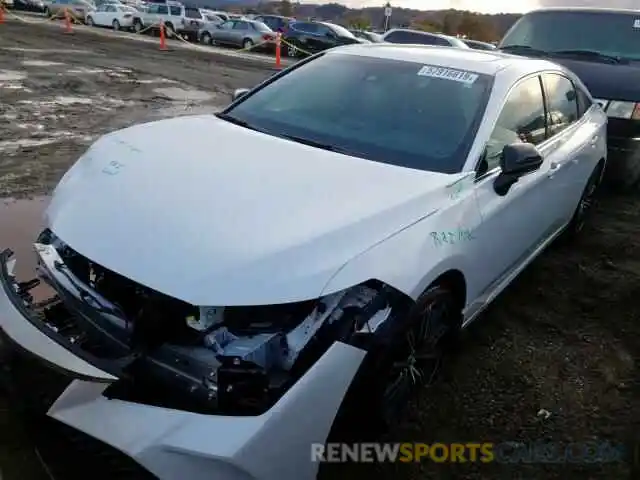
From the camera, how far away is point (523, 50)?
717 centimetres

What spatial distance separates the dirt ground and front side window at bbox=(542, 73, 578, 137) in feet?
3.85

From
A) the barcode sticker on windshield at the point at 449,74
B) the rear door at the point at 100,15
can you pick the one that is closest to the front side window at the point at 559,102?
the barcode sticker on windshield at the point at 449,74

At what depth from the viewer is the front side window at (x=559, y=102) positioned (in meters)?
4.20

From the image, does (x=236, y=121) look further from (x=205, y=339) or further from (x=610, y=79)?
(x=610, y=79)

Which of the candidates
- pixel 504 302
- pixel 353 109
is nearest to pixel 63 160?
pixel 353 109

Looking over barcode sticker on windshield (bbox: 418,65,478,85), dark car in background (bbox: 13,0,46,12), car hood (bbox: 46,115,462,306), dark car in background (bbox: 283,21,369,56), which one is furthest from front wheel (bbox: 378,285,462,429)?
dark car in background (bbox: 13,0,46,12)

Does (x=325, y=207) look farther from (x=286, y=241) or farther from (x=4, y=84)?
(x=4, y=84)

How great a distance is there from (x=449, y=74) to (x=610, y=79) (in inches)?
149

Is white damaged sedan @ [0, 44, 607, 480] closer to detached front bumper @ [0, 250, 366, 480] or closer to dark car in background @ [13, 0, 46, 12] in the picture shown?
detached front bumper @ [0, 250, 366, 480]

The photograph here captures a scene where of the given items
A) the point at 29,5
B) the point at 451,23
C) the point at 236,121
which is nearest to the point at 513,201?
the point at 236,121

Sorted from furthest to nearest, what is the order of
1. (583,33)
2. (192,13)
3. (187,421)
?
(192,13)
(583,33)
(187,421)

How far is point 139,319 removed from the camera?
219 centimetres

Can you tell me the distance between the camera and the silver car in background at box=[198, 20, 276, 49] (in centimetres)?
2594

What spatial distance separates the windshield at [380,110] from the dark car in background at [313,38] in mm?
21062
